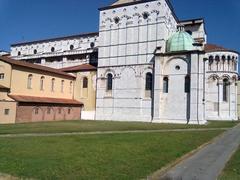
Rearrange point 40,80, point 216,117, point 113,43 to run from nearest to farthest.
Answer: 1. point 40,80
2. point 113,43
3. point 216,117

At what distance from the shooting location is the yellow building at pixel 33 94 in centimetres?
3319

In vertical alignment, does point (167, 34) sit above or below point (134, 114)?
above

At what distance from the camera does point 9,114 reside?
32188mm

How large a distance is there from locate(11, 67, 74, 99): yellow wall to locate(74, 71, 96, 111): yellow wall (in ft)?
4.37

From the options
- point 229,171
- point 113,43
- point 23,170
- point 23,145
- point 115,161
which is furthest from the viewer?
point 113,43

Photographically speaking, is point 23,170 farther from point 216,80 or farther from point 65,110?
point 216,80

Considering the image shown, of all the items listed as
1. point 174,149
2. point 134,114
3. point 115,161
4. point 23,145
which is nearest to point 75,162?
point 115,161

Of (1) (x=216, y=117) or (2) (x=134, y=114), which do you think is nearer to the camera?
(2) (x=134, y=114)

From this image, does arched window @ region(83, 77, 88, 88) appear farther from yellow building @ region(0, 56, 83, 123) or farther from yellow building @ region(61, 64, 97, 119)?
yellow building @ region(0, 56, 83, 123)

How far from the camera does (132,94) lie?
4156cm

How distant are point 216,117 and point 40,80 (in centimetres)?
3479

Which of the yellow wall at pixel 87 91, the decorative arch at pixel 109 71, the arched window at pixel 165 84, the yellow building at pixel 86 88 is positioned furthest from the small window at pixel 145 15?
the yellow wall at pixel 87 91

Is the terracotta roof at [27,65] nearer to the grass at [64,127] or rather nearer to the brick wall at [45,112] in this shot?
the brick wall at [45,112]

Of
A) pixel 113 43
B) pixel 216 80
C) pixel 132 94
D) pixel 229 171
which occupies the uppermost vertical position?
pixel 113 43
